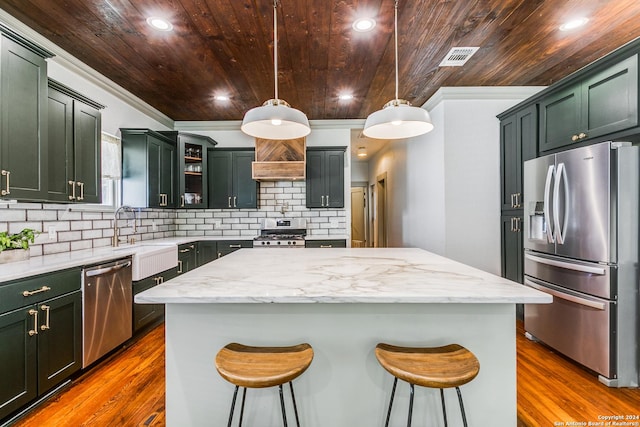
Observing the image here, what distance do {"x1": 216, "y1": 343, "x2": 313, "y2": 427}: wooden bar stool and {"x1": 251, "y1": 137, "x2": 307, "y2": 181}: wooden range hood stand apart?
127 inches

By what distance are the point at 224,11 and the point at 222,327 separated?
2.14 meters

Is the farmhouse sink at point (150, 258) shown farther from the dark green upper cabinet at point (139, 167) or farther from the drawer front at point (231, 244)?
the drawer front at point (231, 244)

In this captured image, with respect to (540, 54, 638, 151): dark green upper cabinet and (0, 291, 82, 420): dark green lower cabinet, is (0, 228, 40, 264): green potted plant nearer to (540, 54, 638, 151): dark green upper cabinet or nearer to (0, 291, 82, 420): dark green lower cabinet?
(0, 291, 82, 420): dark green lower cabinet

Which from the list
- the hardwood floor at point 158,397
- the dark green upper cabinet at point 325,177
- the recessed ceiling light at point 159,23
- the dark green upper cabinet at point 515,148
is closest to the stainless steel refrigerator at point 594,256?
the hardwood floor at point 158,397

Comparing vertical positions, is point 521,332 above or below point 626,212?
below

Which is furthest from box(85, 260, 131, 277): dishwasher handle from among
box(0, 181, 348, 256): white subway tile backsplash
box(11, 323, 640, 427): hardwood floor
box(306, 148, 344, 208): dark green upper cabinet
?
box(306, 148, 344, 208): dark green upper cabinet

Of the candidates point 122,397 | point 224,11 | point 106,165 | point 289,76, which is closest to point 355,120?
point 289,76

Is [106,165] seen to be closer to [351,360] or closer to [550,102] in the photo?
[351,360]

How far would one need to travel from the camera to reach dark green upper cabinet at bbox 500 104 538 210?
3131 millimetres

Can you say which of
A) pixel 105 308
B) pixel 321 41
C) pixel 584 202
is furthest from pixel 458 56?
pixel 105 308

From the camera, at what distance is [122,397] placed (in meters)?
2.13

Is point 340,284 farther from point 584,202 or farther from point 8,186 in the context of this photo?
point 8,186

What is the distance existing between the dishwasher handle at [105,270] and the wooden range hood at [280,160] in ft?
7.04

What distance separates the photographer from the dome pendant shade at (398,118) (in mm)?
1887
